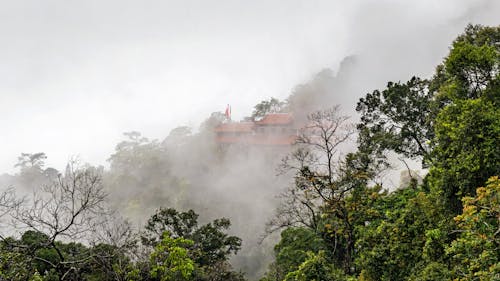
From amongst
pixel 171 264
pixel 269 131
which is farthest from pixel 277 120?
pixel 171 264

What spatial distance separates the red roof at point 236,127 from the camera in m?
49.1

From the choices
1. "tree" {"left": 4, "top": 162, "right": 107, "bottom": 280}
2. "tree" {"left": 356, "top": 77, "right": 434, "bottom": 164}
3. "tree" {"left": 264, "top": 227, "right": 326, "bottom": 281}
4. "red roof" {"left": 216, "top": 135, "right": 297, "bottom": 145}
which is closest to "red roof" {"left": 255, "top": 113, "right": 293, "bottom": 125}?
"red roof" {"left": 216, "top": 135, "right": 297, "bottom": 145}

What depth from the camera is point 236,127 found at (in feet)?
165

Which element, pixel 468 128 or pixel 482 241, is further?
pixel 468 128

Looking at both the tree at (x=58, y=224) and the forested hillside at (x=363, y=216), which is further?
the tree at (x=58, y=224)

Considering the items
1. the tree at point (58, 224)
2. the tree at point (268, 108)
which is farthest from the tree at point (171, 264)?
the tree at point (268, 108)

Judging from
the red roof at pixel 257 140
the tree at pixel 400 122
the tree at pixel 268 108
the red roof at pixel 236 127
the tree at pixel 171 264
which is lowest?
the tree at pixel 171 264

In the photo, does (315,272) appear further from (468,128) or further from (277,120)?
(277,120)

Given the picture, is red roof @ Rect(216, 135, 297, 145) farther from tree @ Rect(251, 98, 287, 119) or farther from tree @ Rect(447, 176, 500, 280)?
tree @ Rect(447, 176, 500, 280)

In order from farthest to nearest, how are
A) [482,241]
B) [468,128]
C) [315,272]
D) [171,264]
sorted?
[171,264] < [315,272] < [468,128] < [482,241]

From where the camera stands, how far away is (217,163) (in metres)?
51.1

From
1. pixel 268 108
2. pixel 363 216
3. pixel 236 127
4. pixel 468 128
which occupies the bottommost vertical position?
pixel 363 216

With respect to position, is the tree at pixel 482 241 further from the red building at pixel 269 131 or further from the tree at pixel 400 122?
the red building at pixel 269 131

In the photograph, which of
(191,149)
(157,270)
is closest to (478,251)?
(157,270)
